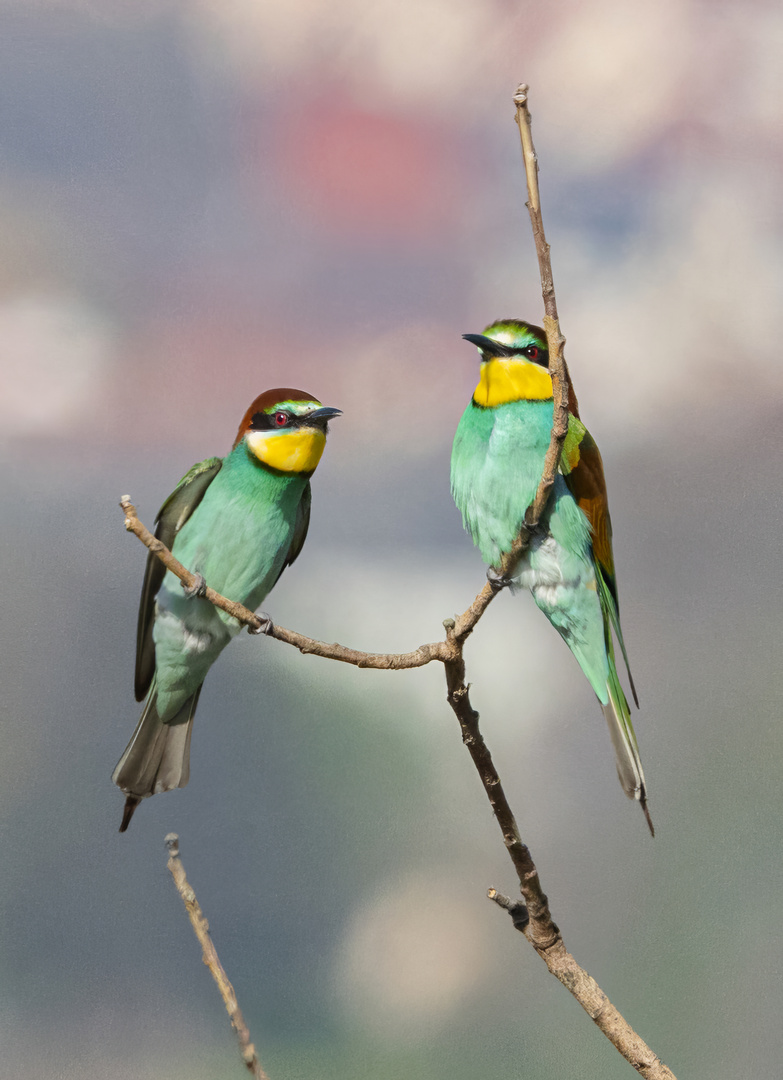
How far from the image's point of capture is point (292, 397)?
1.36 metres

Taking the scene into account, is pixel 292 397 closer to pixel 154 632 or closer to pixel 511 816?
pixel 154 632

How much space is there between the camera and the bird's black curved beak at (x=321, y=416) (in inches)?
51.4

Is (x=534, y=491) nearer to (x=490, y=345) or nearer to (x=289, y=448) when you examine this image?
(x=490, y=345)

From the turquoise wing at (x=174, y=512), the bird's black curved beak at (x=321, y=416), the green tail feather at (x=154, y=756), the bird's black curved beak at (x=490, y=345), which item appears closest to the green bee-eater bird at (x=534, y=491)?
the bird's black curved beak at (x=490, y=345)

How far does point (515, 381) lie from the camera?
1235 mm

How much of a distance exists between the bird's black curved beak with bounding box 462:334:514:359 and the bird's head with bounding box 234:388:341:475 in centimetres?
23

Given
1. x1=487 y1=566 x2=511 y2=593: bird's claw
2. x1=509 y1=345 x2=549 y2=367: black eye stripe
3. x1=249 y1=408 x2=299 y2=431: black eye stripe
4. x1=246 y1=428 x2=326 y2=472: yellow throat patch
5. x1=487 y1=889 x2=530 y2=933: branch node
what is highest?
x1=509 y1=345 x2=549 y2=367: black eye stripe

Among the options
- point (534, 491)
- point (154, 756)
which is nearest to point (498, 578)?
point (534, 491)

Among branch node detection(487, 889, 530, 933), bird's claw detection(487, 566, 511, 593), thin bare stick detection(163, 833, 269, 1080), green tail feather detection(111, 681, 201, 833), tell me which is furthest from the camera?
green tail feather detection(111, 681, 201, 833)

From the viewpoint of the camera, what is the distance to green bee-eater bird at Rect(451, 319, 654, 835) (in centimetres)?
123

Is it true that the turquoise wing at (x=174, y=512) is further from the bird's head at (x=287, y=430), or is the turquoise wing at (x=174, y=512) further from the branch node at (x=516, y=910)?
the branch node at (x=516, y=910)

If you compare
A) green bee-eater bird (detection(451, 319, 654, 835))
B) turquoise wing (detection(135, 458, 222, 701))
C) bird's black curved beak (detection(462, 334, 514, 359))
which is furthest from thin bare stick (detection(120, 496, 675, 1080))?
turquoise wing (detection(135, 458, 222, 701))

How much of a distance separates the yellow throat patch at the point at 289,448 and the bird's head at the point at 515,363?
0.27m

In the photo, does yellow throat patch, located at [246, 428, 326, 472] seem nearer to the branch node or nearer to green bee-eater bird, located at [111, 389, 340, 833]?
green bee-eater bird, located at [111, 389, 340, 833]
